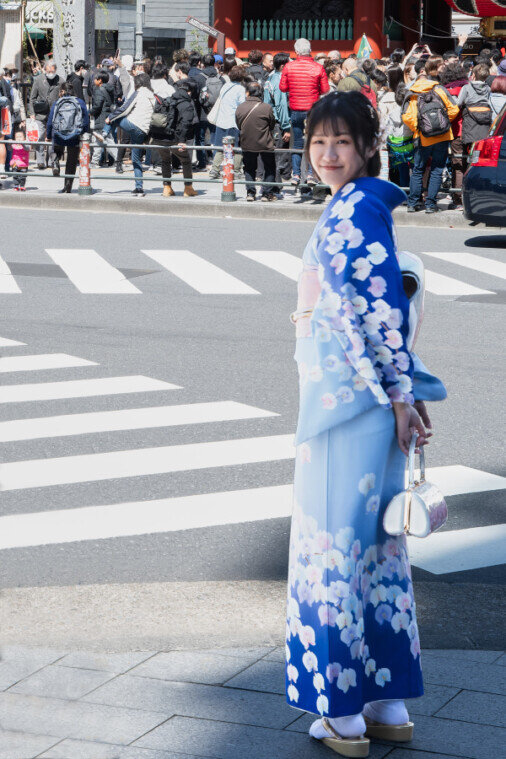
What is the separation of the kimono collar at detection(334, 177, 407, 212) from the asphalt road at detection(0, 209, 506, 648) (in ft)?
5.29

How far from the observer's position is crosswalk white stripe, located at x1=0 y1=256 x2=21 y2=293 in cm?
1132

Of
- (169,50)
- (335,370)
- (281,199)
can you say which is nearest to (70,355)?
(335,370)

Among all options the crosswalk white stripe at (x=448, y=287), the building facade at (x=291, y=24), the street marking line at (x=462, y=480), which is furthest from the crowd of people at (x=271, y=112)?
the building facade at (x=291, y=24)

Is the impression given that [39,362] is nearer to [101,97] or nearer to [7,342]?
[7,342]

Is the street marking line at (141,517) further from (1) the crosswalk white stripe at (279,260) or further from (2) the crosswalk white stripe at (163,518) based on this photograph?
(1) the crosswalk white stripe at (279,260)

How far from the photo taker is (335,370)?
3.15 m

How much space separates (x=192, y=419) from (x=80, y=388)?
1.07 m

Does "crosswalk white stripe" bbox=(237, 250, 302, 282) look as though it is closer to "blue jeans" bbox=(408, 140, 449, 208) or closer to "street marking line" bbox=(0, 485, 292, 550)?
"blue jeans" bbox=(408, 140, 449, 208)

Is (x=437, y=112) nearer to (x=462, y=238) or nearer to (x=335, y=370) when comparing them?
(x=462, y=238)

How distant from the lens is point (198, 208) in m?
17.6

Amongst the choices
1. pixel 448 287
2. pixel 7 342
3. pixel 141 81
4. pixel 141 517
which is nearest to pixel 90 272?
pixel 7 342

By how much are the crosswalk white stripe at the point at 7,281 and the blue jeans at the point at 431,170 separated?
6044mm

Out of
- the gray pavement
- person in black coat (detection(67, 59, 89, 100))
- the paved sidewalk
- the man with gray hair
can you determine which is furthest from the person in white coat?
the gray pavement

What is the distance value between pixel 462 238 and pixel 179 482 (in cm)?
1024
